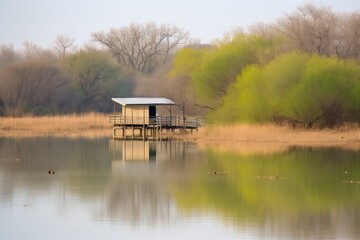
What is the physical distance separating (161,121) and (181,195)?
30378mm

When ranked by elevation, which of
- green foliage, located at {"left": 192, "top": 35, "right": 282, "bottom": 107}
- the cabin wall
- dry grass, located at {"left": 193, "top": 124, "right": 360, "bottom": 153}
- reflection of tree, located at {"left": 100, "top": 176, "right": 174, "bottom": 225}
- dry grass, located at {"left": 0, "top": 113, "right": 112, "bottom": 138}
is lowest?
reflection of tree, located at {"left": 100, "top": 176, "right": 174, "bottom": 225}

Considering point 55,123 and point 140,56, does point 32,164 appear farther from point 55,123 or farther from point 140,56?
point 140,56

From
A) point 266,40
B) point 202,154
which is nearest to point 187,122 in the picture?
point 266,40

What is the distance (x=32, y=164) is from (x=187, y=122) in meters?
22.0

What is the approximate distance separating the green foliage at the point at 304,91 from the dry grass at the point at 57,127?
1303 cm

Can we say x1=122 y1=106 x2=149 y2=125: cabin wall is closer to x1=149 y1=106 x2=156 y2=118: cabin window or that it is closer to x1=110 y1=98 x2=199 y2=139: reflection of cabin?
x1=110 y1=98 x2=199 y2=139: reflection of cabin

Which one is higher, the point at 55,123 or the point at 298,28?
the point at 298,28

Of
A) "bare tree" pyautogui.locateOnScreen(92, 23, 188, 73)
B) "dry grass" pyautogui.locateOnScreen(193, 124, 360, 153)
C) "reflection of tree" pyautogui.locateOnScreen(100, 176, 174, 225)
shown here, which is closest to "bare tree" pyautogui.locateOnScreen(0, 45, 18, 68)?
"bare tree" pyautogui.locateOnScreen(92, 23, 188, 73)

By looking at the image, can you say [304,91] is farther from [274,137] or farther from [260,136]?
[260,136]

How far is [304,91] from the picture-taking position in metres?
50.3

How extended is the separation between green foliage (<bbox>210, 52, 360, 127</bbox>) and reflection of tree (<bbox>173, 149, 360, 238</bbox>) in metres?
10.3

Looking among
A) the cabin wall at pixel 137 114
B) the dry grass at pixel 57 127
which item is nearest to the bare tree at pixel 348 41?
the cabin wall at pixel 137 114

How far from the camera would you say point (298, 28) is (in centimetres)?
5691

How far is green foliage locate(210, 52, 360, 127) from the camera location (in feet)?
165
